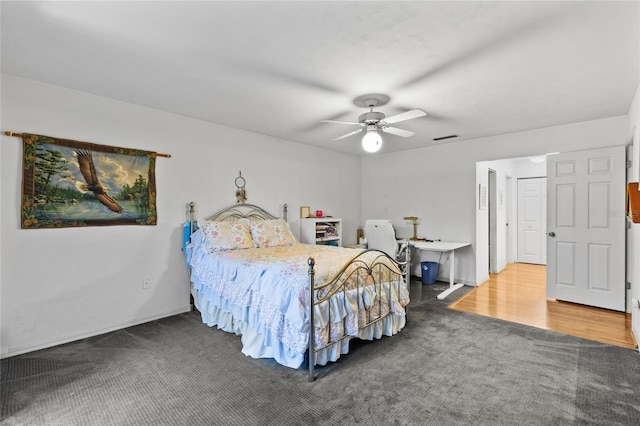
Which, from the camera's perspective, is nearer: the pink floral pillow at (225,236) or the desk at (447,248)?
the pink floral pillow at (225,236)

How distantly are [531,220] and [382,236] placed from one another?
15.6 feet

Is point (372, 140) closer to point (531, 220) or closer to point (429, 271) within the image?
point (429, 271)

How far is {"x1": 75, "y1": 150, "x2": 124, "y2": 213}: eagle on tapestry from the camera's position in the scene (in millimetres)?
3195

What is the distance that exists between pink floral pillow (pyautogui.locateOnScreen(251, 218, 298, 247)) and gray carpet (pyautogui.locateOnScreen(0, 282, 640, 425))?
1352 mm

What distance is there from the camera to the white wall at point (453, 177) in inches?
170

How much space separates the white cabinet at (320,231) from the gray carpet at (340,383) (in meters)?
2.34

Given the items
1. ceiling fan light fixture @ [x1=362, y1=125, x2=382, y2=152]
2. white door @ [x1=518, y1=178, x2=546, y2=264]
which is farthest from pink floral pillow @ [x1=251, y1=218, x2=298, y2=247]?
white door @ [x1=518, y1=178, x2=546, y2=264]

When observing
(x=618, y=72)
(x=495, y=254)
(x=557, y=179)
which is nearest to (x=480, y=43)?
(x=618, y=72)

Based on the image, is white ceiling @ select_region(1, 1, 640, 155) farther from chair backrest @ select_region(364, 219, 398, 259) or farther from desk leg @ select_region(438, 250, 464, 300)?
desk leg @ select_region(438, 250, 464, 300)

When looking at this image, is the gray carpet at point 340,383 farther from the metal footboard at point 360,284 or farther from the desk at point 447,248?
the desk at point 447,248

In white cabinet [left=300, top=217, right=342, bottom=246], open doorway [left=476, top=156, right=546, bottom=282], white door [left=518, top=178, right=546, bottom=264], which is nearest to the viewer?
white cabinet [left=300, top=217, right=342, bottom=246]

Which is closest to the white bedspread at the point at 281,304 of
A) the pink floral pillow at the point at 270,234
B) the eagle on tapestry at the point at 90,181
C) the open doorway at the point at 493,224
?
the pink floral pillow at the point at 270,234

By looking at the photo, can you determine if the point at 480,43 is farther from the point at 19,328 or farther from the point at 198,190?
the point at 19,328

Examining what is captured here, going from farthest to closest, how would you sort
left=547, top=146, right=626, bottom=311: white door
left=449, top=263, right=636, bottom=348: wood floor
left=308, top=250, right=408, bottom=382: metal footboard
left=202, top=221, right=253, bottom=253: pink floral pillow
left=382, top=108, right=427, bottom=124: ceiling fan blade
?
left=547, top=146, right=626, bottom=311: white door, left=202, top=221, right=253, bottom=253: pink floral pillow, left=449, top=263, right=636, bottom=348: wood floor, left=382, top=108, right=427, bottom=124: ceiling fan blade, left=308, top=250, right=408, bottom=382: metal footboard
